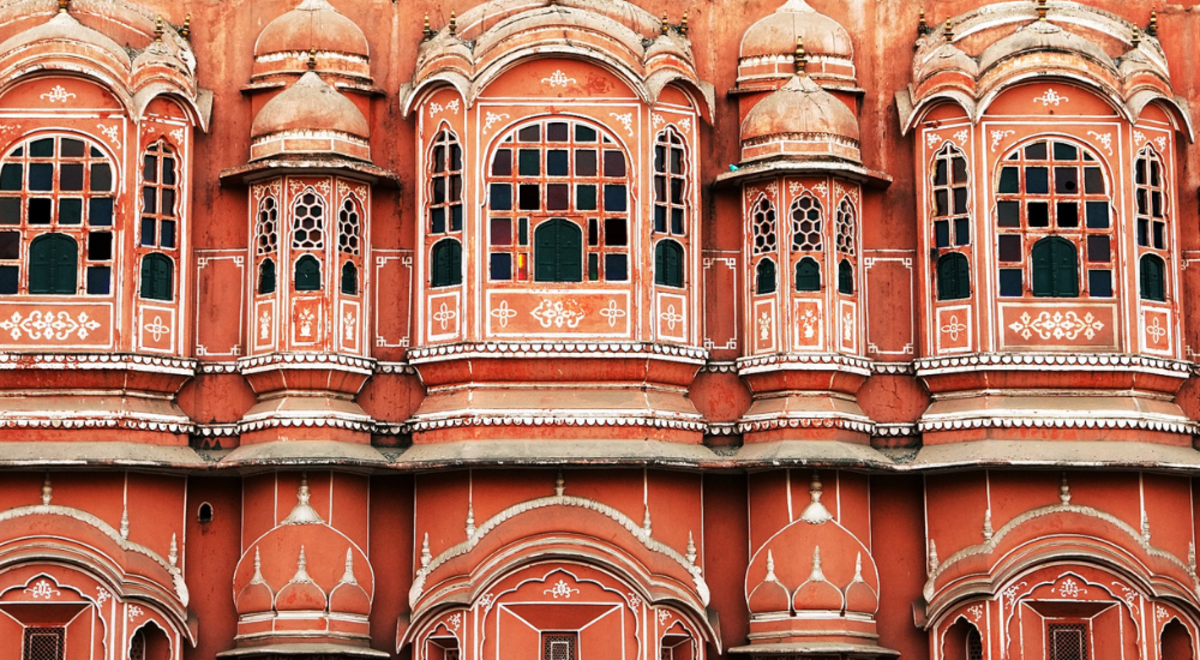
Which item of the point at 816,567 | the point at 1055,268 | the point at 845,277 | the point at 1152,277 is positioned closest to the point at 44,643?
the point at 816,567

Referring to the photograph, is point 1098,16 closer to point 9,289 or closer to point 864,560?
point 864,560

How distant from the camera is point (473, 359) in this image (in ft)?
72.7

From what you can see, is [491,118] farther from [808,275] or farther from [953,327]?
[953,327]

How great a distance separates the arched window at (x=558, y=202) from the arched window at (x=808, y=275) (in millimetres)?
1727

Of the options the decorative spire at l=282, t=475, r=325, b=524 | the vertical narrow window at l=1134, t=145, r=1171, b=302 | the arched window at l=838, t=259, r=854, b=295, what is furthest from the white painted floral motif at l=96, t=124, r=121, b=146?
the vertical narrow window at l=1134, t=145, r=1171, b=302

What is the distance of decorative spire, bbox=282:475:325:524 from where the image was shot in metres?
21.9

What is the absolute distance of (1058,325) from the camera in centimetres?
2256

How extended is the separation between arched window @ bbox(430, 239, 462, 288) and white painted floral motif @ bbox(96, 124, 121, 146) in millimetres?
3312

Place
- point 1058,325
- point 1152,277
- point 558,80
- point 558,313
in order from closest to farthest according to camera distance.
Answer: point 558,313, point 1058,325, point 558,80, point 1152,277

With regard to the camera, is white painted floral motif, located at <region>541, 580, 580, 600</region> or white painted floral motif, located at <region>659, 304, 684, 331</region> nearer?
white painted floral motif, located at <region>541, 580, 580, 600</region>

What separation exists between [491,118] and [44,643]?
6.66 m

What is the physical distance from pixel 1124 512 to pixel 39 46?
11589 millimetres

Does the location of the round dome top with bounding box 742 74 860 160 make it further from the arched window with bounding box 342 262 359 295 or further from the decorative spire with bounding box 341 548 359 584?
the decorative spire with bounding box 341 548 359 584

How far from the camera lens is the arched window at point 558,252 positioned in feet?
73.6
